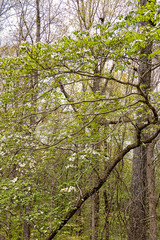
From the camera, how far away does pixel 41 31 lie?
9.08 meters

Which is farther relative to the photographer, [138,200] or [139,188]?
[139,188]

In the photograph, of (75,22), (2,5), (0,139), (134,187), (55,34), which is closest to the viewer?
(0,139)

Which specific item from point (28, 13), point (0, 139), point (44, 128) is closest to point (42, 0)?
point (28, 13)

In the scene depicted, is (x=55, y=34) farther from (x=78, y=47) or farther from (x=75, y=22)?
(x=78, y=47)

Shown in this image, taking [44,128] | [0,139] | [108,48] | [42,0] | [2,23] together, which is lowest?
[0,139]

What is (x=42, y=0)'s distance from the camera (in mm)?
9023

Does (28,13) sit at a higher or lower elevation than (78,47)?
higher

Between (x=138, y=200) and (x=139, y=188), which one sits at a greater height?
(x=139, y=188)

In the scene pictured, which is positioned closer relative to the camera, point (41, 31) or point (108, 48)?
point (108, 48)

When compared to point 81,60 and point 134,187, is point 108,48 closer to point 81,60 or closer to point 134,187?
point 81,60

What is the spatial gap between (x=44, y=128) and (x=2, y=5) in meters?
5.95

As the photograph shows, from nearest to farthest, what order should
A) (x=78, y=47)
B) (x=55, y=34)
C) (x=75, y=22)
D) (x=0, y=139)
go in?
(x=78, y=47)
(x=0, y=139)
(x=75, y=22)
(x=55, y=34)

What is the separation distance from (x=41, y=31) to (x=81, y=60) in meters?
6.40

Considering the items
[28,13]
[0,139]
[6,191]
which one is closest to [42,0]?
[28,13]
